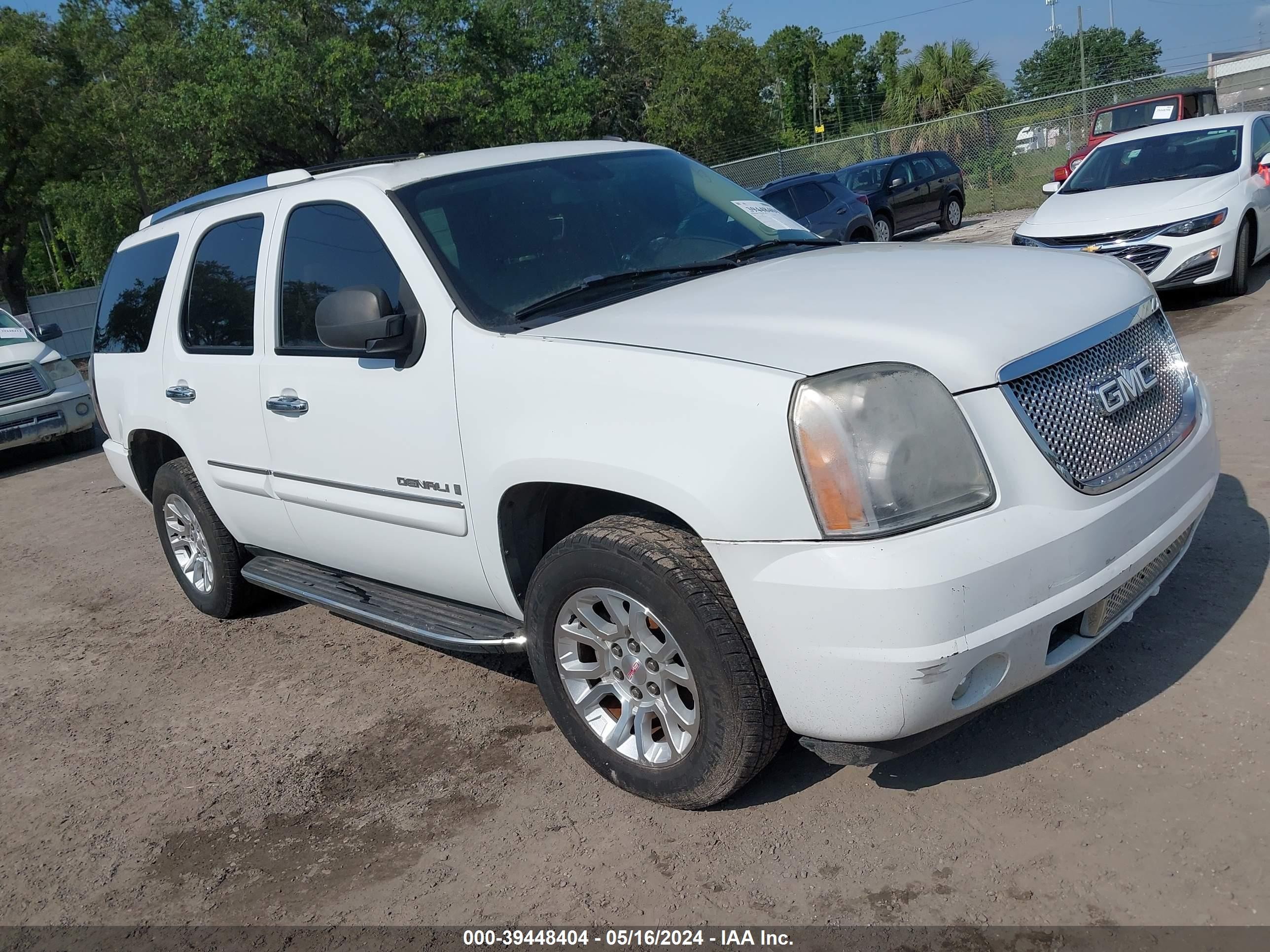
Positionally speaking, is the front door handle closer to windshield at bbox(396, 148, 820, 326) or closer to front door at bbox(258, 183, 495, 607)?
front door at bbox(258, 183, 495, 607)

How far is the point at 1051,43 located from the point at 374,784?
97.9 m

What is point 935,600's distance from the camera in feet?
8.22

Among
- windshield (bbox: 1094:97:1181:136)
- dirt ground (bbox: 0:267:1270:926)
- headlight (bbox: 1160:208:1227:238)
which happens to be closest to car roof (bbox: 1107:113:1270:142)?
headlight (bbox: 1160:208:1227:238)

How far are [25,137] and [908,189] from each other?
69.3ft

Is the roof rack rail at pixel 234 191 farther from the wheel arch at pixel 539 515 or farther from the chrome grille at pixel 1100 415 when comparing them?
the chrome grille at pixel 1100 415

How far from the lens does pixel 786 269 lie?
3.60 meters

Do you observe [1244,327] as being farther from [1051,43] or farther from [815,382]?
[1051,43]

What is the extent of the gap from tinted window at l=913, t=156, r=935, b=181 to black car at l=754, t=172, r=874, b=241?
4.08 metres

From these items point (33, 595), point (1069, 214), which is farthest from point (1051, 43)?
point (33, 595)

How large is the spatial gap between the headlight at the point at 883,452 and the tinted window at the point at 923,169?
18.7m

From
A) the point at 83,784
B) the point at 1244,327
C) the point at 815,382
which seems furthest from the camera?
the point at 1244,327

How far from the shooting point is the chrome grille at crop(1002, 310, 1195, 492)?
9.11 ft

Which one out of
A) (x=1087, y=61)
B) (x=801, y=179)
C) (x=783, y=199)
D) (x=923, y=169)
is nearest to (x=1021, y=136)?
(x=923, y=169)

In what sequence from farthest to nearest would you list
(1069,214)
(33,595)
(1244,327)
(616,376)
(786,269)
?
1. (1069,214)
2. (1244,327)
3. (33,595)
4. (786,269)
5. (616,376)
